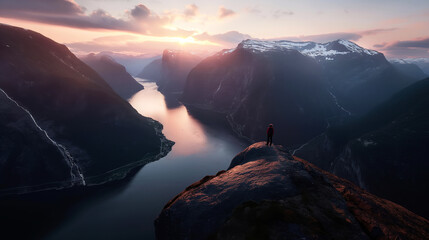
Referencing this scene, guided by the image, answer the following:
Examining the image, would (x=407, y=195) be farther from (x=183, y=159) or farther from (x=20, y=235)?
(x=20, y=235)

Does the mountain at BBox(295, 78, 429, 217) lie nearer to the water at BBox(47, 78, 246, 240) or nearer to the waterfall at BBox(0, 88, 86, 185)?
the water at BBox(47, 78, 246, 240)

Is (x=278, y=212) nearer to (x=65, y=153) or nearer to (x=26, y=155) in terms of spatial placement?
(x=65, y=153)

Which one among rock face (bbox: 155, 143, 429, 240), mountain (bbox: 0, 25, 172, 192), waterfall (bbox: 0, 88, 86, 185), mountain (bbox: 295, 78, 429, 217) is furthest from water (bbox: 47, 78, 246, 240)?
mountain (bbox: 295, 78, 429, 217)

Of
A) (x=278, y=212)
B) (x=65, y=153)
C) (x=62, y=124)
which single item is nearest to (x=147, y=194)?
(x=65, y=153)

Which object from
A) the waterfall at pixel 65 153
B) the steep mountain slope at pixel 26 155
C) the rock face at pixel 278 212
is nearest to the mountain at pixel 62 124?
the waterfall at pixel 65 153

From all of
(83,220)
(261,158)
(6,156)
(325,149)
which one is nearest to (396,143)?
(325,149)
